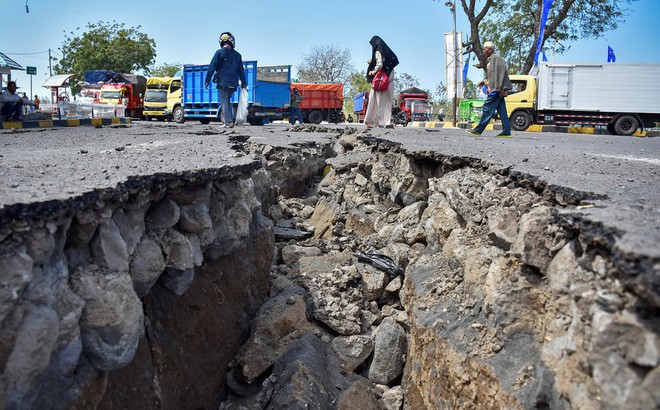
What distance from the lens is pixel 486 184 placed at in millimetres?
3494

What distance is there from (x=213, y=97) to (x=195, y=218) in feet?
47.9

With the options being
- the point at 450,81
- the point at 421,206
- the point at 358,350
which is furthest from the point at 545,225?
the point at 450,81

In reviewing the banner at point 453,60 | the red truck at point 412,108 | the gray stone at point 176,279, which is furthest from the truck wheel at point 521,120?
the gray stone at point 176,279

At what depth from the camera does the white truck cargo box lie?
16875 millimetres

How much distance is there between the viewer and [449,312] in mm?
3137

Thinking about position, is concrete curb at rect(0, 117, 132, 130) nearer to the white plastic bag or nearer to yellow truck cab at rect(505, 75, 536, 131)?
the white plastic bag

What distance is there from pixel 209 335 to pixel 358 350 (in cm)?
101

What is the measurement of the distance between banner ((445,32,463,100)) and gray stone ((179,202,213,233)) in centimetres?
1755

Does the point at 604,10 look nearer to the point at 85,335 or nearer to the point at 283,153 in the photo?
the point at 283,153

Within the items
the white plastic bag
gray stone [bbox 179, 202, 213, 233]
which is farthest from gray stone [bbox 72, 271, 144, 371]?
the white plastic bag

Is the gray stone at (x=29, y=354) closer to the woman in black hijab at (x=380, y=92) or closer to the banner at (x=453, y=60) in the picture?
the woman in black hijab at (x=380, y=92)

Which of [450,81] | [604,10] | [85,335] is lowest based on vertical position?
[85,335]

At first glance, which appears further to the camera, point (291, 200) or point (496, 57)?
point (496, 57)

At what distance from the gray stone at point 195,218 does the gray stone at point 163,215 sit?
0.10 metres
